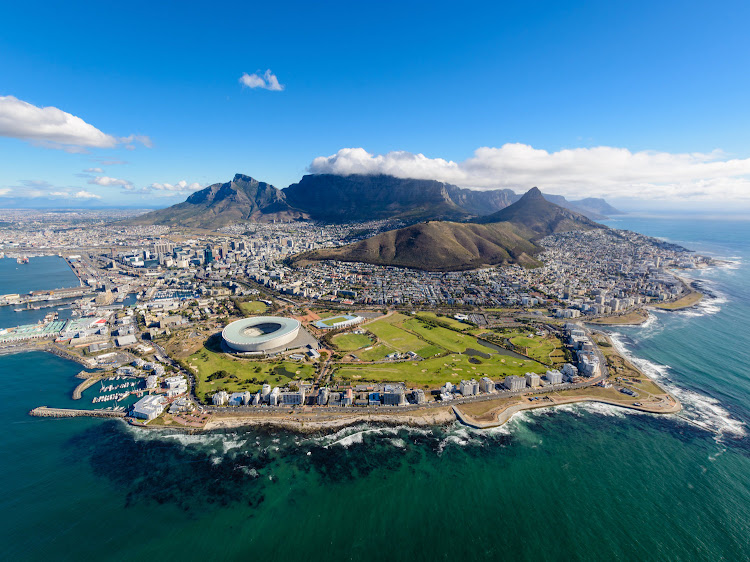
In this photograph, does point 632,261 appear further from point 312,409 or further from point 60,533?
point 60,533

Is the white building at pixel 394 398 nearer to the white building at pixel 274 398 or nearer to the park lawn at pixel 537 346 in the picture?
the white building at pixel 274 398

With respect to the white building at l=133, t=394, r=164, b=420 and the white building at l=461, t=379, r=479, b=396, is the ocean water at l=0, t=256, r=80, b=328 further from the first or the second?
the white building at l=461, t=379, r=479, b=396

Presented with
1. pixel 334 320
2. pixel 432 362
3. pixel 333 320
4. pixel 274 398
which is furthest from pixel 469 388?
Result: pixel 333 320

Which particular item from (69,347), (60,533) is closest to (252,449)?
(60,533)

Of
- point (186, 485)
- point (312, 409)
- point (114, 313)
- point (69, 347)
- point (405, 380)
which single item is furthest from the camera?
point (114, 313)

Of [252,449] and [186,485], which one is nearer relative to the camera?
[186,485]

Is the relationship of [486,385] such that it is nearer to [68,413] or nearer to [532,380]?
[532,380]

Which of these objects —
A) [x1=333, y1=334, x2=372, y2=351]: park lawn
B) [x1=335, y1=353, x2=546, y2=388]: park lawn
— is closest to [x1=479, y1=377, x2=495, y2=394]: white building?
[x1=335, y1=353, x2=546, y2=388]: park lawn

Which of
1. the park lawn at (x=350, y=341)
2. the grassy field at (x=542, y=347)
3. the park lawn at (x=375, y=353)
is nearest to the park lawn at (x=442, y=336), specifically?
the grassy field at (x=542, y=347)
